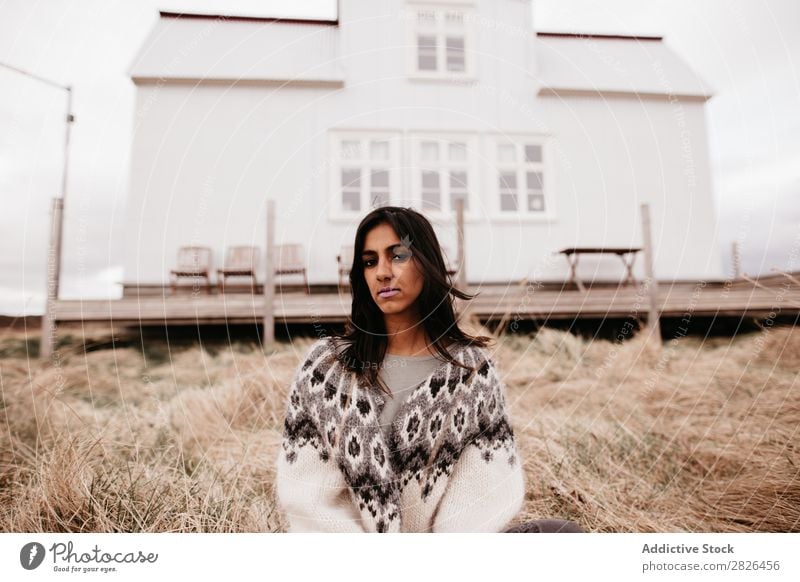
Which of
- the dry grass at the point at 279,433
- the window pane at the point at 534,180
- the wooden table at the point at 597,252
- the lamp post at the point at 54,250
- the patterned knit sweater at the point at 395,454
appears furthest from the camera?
the wooden table at the point at 597,252

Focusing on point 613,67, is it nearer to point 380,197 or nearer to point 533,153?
point 533,153

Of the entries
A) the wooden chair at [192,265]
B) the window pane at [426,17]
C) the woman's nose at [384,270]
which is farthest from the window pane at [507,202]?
the wooden chair at [192,265]

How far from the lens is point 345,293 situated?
2.14m

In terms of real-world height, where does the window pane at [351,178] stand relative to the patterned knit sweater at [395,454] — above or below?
above

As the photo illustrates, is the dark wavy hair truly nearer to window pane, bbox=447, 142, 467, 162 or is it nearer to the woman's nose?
the woman's nose

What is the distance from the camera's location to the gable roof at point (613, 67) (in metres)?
1.82

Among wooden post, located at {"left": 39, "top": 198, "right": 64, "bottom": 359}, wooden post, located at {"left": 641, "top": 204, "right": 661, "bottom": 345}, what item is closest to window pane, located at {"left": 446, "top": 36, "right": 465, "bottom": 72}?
wooden post, located at {"left": 641, "top": 204, "right": 661, "bottom": 345}

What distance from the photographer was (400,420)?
1.05 metres

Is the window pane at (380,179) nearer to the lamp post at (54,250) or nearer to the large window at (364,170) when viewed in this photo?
the large window at (364,170)

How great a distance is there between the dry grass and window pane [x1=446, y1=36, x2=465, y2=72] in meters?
1.28

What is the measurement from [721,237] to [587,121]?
0.68 meters

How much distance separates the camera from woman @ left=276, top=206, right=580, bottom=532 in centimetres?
100

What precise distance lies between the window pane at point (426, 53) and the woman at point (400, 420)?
3.42 ft
